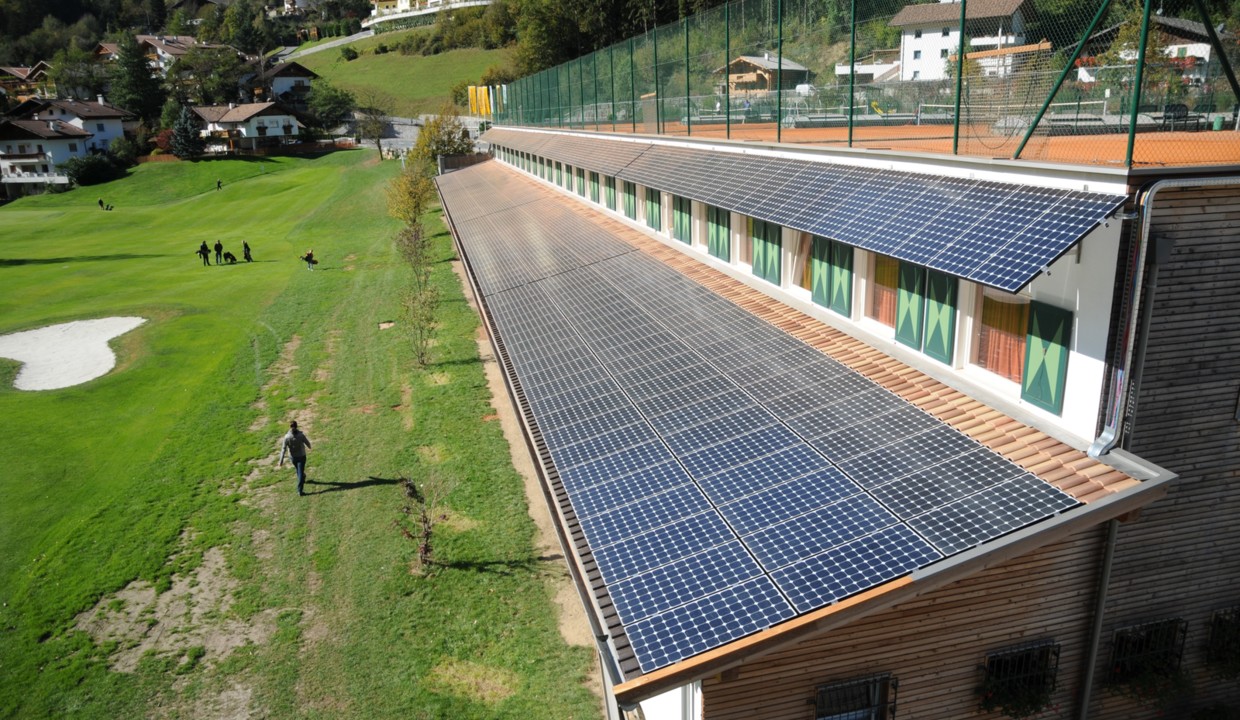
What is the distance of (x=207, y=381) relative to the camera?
2708 cm

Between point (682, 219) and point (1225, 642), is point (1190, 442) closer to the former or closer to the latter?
point (1225, 642)

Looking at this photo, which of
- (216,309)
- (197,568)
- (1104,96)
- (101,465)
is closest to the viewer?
(1104,96)

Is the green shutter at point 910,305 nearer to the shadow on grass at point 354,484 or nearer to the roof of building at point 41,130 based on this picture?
the shadow on grass at point 354,484

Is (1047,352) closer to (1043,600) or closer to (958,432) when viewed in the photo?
(958,432)

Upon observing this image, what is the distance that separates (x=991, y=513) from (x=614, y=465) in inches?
197

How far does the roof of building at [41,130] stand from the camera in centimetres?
8250

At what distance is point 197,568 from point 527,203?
79.0ft

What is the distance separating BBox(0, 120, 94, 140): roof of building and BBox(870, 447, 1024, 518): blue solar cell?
100678 mm

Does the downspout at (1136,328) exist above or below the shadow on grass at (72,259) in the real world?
above

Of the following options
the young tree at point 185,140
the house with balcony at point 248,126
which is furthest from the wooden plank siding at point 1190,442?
the house with balcony at point 248,126

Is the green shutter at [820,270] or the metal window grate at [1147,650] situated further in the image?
the green shutter at [820,270]

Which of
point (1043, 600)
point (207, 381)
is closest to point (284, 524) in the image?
point (207, 381)

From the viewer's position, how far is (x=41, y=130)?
84.4 m

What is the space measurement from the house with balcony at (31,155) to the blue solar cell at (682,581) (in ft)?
311
